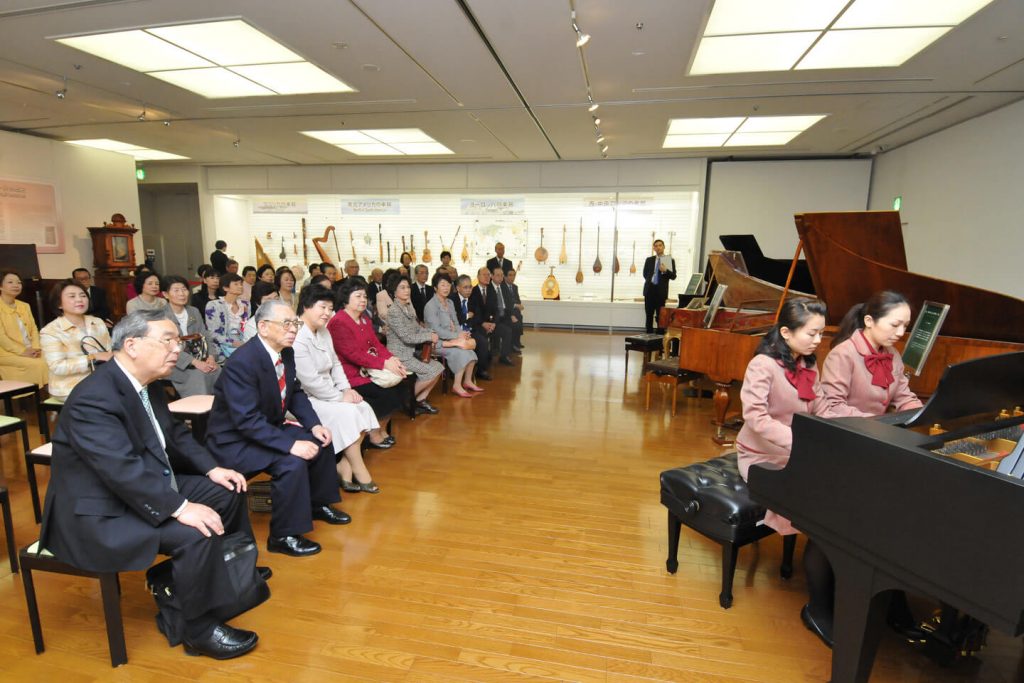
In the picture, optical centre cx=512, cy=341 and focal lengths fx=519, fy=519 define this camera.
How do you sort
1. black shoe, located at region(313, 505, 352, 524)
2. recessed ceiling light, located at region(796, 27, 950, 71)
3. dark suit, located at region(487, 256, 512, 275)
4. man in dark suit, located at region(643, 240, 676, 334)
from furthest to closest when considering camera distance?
man in dark suit, located at region(643, 240, 676, 334) < dark suit, located at region(487, 256, 512, 275) < recessed ceiling light, located at region(796, 27, 950, 71) < black shoe, located at region(313, 505, 352, 524)

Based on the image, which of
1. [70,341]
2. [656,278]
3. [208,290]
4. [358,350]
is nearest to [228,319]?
[70,341]

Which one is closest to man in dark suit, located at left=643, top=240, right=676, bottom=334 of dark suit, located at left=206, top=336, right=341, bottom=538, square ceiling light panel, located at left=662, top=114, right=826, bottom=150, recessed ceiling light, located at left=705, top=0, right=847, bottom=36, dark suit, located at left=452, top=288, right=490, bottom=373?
square ceiling light panel, located at left=662, top=114, right=826, bottom=150

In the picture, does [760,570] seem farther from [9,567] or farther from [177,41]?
[177,41]

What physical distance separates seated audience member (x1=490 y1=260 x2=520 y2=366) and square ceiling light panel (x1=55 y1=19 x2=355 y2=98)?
3.11 metres

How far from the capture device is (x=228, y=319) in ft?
15.8

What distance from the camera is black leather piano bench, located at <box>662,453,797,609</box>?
2.21 m

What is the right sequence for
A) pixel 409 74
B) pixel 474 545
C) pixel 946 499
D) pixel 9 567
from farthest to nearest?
1. pixel 409 74
2. pixel 474 545
3. pixel 9 567
4. pixel 946 499

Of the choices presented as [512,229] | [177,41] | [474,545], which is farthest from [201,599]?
[512,229]

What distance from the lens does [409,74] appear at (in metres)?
5.05

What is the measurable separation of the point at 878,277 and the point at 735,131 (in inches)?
→ 184

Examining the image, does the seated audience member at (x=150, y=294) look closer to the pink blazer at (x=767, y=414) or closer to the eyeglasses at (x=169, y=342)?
the eyeglasses at (x=169, y=342)

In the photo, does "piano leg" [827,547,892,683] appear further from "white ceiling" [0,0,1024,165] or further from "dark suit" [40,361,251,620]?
"white ceiling" [0,0,1024,165]

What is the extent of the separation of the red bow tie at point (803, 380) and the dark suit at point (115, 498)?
252cm

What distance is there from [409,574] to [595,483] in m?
1.49
